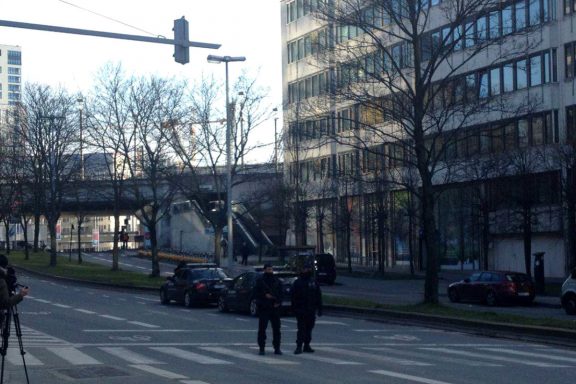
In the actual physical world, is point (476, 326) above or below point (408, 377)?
below

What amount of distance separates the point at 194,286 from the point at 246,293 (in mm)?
5484

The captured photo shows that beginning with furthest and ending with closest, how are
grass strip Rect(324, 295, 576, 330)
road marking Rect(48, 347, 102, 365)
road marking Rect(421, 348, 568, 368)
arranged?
grass strip Rect(324, 295, 576, 330) → road marking Rect(48, 347, 102, 365) → road marking Rect(421, 348, 568, 368)

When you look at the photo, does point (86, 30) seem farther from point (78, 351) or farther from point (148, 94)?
point (148, 94)

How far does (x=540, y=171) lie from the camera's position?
47.0 metres

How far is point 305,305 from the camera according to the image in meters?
19.0

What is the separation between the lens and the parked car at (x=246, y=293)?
31375 mm

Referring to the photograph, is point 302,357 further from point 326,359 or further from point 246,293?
point 246,293

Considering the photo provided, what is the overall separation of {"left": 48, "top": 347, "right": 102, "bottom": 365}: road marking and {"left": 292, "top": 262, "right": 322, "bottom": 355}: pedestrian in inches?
154

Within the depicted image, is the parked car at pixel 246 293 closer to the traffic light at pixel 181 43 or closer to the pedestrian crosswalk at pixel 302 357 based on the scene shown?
the pedestrian crosswalk at pixel 302 357

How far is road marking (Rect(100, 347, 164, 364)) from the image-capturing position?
17828 millimetres

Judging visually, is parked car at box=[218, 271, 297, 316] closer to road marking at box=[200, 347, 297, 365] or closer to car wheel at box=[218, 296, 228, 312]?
car wheel at box=[218, 296, 228, 312]

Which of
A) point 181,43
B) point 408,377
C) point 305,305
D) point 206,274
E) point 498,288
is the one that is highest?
point 181,43

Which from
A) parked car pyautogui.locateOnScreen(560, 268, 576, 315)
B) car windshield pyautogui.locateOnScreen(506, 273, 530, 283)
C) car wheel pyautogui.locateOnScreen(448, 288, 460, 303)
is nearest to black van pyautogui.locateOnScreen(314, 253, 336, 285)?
car wheel pyautogui.locateOnScreen(448, 288, 460, 303)

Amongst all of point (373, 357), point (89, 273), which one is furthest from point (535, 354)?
point (89, 273)
